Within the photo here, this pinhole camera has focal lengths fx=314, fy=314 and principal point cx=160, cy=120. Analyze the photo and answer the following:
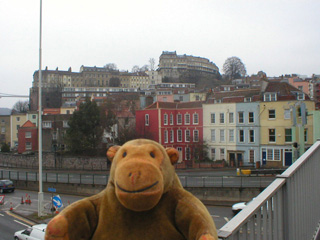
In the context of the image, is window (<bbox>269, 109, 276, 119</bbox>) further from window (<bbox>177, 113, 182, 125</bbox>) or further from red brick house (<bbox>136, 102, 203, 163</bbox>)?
window (<bbox>177, 113, 182, 125</bbox>)

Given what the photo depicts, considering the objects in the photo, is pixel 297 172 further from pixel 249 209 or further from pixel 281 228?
pixel 249 209

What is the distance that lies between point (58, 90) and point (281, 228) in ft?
338

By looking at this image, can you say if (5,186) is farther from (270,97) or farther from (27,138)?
(270,97)

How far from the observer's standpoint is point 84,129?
122 feet

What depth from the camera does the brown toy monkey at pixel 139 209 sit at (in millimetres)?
2518

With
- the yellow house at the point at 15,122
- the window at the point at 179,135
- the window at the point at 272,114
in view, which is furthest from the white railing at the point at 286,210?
the yellow house at the point at 15,122

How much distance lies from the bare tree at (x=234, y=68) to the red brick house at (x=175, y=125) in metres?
85.0

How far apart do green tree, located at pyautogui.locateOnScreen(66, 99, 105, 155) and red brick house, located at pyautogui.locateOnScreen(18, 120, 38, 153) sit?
12.7 m

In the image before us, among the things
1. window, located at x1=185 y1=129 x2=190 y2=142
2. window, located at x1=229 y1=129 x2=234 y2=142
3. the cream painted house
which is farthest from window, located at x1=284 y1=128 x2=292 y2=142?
window, located at x1=185 y1=129 x2=190 y2=142

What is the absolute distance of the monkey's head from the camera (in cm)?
248

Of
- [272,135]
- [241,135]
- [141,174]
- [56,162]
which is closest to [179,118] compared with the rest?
[241,135]

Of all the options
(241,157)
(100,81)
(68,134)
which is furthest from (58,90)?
(241,157)

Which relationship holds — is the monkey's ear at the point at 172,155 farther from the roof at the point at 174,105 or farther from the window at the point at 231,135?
the roof at the point at 174,105

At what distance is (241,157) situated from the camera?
3606 centimetres
